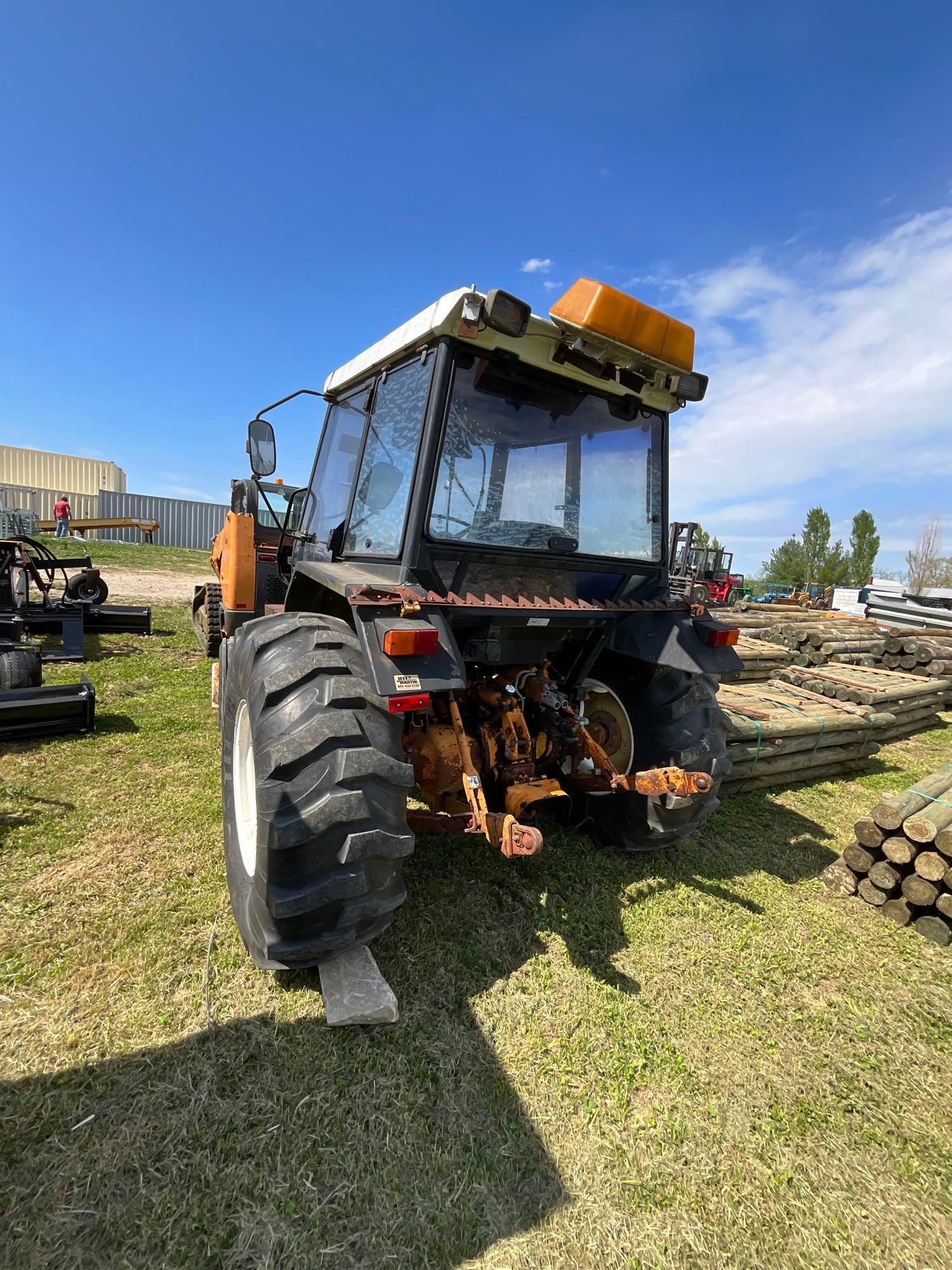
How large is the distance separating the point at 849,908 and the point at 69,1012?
3733 millimetres

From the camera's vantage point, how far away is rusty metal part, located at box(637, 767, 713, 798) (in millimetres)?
2562

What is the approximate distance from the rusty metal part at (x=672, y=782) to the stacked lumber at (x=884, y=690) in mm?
4887

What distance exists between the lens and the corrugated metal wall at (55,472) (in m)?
41.0

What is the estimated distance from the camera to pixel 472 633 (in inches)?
114

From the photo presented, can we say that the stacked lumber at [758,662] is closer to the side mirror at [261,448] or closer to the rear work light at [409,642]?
the side mirror at [261,448]

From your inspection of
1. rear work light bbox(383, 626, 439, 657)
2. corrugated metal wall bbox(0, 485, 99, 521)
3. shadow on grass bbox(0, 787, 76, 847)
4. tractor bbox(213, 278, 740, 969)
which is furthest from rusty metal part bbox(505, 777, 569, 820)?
corrugated metal wall bbox(0, 485, 99, 521)

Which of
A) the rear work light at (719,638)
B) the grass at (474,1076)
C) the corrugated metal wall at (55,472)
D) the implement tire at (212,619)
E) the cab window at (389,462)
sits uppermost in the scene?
the corrugated metal wall at (55,472)

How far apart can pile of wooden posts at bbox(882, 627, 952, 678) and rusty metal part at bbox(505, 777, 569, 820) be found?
10.2 metres

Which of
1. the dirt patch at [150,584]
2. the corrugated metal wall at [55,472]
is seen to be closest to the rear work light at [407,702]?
the dirt patch at [150,584]

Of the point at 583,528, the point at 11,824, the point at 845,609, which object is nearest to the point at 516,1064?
the point at 583,528

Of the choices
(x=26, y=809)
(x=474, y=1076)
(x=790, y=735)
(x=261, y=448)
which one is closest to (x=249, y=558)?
(x=261, y=448)

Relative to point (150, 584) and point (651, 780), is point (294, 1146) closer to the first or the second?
point (651, 780)

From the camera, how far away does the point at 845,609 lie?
27156 mm

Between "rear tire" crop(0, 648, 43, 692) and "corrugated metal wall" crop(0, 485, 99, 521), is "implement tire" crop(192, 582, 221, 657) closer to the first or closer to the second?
"rear tire" crop(0, 648, 43, 692)
